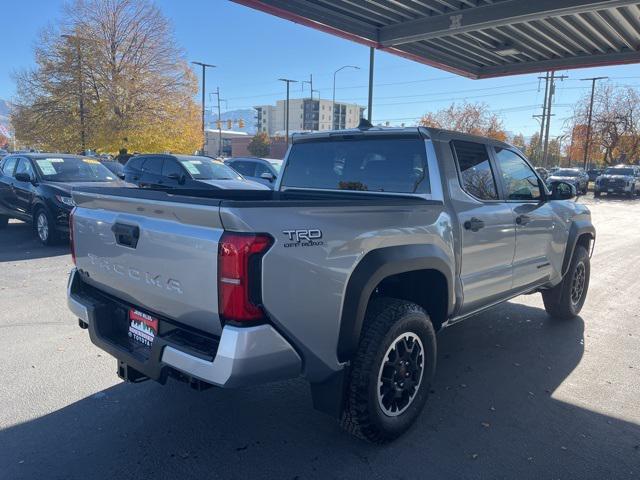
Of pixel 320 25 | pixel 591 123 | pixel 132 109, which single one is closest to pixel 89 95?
pixel 132 109

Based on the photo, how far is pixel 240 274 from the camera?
88.4 inches

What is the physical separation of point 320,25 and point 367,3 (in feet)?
2.12

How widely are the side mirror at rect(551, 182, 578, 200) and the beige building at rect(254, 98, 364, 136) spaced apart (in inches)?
Answer: 4893

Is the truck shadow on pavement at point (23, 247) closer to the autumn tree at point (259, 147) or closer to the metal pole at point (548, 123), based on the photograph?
the metal pole at point (548, 123)

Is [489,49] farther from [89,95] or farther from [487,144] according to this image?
[89,95]

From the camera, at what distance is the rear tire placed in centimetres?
547

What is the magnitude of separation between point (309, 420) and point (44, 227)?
7.77 m

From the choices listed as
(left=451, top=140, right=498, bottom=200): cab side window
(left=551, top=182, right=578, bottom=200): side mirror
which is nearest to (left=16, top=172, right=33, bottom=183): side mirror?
(left=451, top=140, right=498, bottom=200): cab side window

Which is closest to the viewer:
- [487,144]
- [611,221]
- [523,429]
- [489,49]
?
[523,429]

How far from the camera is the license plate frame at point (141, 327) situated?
278 centimetres

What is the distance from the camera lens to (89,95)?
27.0 metres

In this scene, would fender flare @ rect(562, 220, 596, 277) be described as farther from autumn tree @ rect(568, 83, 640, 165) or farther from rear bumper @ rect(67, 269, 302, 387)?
autumn tree @ rect(568, 83, 640, 165)

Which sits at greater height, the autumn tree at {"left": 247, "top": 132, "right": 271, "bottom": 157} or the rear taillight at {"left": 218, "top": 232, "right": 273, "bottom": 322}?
the autumn tree at {"left": 247, "top": 132, "right": 271, "bottom": 157}

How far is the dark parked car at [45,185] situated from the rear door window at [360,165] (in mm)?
6078
